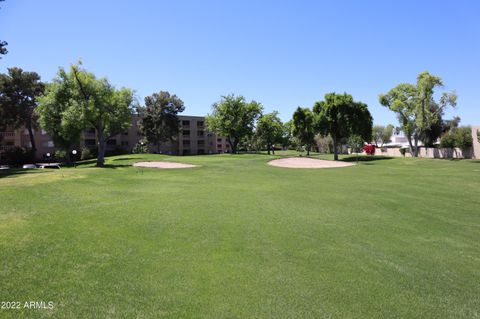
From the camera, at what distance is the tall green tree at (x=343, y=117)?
43.1m

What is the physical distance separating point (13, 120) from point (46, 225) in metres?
68.0

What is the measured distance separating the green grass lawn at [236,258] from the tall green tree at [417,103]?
4158 centimetres

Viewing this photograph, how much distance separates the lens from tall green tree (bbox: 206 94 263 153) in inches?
2785

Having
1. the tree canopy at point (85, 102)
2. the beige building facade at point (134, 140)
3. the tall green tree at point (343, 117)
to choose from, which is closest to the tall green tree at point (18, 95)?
the beige building facade at point (134, 140)

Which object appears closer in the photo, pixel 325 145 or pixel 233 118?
pixel 233 118

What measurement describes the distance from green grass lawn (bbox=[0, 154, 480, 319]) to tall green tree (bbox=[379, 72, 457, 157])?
41.6m

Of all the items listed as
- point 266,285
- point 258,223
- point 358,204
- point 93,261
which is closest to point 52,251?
point 93,261

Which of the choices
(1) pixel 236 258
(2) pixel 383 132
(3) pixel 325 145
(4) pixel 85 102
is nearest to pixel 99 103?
(4) pixel 85 102

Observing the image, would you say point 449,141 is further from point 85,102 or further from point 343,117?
point 85,102

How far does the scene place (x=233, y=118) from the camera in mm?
70875

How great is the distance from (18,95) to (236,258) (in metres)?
73.2

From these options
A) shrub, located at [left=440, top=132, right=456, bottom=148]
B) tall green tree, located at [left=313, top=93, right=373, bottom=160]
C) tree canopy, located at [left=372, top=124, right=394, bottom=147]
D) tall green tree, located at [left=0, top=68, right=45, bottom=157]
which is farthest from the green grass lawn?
tree canopy, located at [left=372, top=124, right=394, bottom=147]

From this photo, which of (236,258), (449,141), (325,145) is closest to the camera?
(236,258)

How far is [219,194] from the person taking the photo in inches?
595
